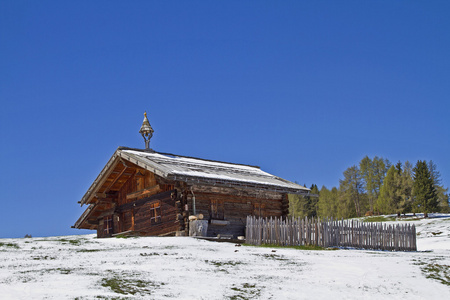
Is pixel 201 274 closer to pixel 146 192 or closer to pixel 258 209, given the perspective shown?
pixel 146 192

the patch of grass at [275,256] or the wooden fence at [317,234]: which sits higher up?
the wooden fence at [317,234]

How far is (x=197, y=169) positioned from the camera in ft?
93.1

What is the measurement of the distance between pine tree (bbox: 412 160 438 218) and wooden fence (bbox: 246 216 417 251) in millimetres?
50193

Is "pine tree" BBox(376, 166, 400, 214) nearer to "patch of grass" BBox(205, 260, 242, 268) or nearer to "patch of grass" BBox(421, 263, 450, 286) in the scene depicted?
"patch of grass" BBox(421, 263, 450, 286)

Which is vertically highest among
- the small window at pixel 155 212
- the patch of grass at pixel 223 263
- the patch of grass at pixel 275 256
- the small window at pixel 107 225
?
the small window at pixel 155 212

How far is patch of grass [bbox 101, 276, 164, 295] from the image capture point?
9.94 meters

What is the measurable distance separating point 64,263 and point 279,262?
601cm

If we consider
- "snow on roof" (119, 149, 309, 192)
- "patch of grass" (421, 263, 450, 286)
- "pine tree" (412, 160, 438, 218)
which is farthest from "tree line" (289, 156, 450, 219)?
"patch of grass" (421, 263, 450, 286)

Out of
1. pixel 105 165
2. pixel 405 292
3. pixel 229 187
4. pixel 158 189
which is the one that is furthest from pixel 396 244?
Answer: pixel 105 165

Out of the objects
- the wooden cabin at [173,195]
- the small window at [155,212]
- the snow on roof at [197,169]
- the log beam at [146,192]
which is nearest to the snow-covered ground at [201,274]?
the snow on roof at [197,169]

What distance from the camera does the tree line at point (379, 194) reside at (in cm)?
7369

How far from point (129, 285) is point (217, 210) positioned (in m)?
Answer: 16.7

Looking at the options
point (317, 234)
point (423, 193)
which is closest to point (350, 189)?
point (423, 193)

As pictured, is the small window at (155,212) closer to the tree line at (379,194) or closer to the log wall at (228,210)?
the log wall at (228,210)
